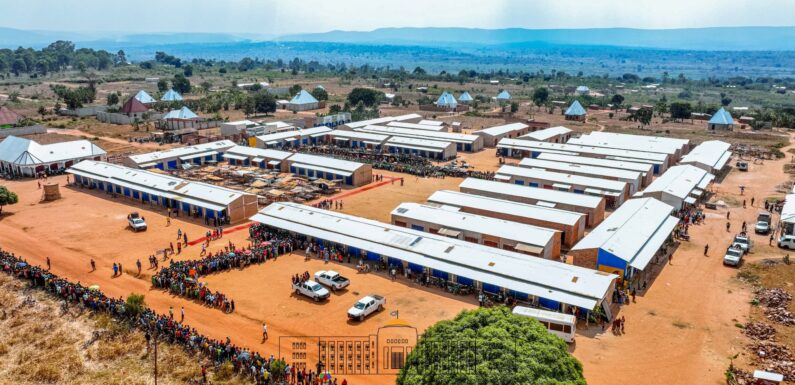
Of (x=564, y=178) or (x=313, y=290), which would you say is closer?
(x=313, y=290)

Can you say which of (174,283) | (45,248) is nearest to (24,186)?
(45,248)

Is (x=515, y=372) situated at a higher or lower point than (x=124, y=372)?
higher

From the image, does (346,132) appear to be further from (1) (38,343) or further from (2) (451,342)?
(2) (451,342)

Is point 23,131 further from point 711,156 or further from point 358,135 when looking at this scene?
point 711,156

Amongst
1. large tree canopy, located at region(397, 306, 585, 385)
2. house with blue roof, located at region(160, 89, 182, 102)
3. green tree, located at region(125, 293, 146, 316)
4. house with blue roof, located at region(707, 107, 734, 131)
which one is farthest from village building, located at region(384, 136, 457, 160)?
house with blue roof, located at region(160, 89, 182, 102)

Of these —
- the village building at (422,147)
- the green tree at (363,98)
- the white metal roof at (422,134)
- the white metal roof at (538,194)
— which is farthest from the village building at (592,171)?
the green tree at (363,98)

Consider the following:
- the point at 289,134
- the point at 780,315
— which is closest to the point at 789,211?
the point at 780,315

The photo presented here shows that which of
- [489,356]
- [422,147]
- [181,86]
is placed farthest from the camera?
[181,86]
